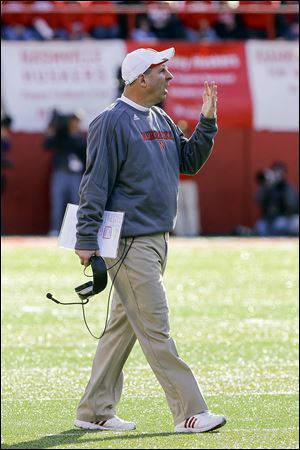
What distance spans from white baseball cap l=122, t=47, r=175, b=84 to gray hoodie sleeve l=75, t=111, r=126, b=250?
0.24m

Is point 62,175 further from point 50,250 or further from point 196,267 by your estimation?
point 196,267

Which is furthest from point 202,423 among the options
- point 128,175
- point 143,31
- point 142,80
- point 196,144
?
point 143,31

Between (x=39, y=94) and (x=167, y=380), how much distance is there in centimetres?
1579

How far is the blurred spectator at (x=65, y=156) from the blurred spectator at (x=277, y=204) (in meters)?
3.11

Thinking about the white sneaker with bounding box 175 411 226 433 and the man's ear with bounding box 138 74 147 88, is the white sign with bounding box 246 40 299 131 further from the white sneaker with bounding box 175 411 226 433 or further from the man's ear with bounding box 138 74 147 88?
the white sneaker with bounding box 175 411 226 433

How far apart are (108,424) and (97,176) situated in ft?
4.44

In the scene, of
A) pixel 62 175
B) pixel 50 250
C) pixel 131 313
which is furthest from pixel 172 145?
pixel 62 175

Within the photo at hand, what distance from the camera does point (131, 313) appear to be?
23.1 ft

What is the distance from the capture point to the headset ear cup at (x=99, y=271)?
22.6ft

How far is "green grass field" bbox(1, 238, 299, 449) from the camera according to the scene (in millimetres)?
7051

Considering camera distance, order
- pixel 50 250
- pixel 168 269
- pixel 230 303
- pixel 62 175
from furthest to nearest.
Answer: pixel 62 175
pixel 50 250
pixel 168 269
pixel 230 303

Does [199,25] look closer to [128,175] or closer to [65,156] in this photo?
[65,156]

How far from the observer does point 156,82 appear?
7074mm

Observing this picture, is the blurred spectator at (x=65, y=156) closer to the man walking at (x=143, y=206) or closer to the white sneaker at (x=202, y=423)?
the man walking at (x=143, y=206)
